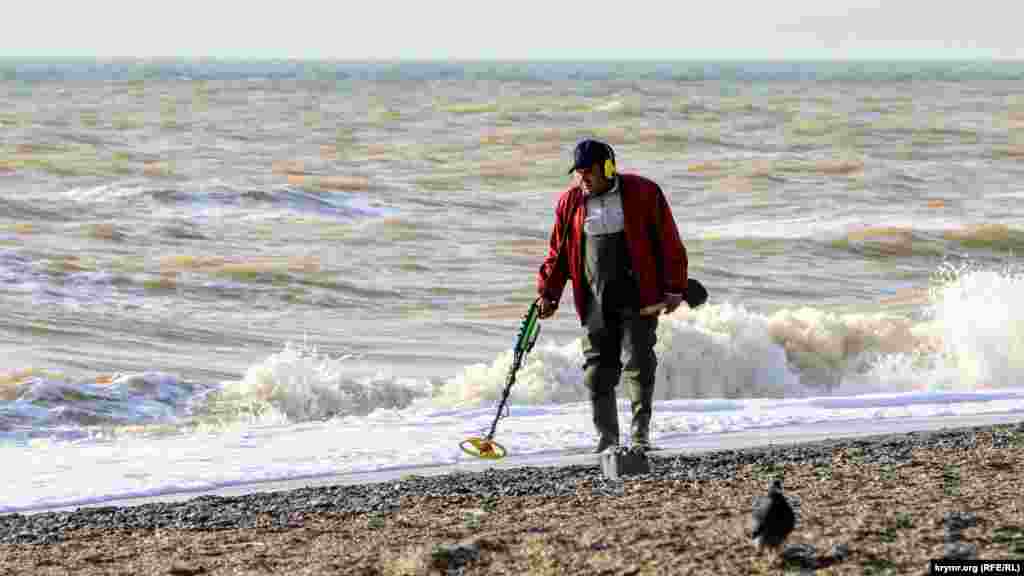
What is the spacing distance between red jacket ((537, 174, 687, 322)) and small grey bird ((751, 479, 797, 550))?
2628 millimetres

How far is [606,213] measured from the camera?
8.43 m

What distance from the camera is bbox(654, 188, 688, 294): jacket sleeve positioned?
27.6ft

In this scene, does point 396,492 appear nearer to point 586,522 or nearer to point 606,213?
point 606,213

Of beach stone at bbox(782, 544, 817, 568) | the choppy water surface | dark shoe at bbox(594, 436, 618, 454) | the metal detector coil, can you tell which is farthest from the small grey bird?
the choppy water surface

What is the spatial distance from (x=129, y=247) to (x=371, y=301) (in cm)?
505

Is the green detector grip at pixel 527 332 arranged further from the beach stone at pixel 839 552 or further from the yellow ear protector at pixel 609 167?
the beach stone at pixel 839 552

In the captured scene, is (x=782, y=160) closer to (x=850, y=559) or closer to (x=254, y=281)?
(x=254, y=281)

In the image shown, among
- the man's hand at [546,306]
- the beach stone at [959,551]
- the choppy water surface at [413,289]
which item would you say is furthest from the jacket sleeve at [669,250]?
the beach stone at [959,551]

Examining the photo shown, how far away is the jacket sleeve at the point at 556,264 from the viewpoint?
8.63 meters

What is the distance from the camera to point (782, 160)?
140 feet

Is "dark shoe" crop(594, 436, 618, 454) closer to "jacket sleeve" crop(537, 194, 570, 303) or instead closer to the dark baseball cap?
"jacket sleeve" crop(537, 194, 570, 303)

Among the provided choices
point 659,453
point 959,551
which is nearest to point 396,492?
point 659,453

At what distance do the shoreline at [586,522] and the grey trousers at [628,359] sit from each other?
0.33 m

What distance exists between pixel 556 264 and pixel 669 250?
578 mm
